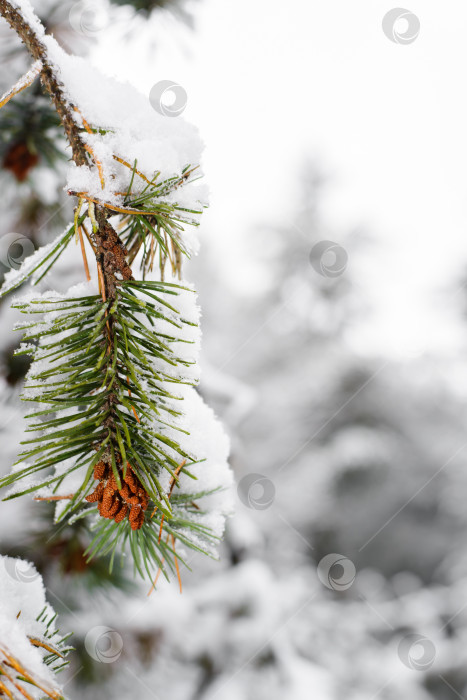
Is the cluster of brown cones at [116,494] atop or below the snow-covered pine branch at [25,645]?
atop

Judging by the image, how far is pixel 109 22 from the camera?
38.0 inches

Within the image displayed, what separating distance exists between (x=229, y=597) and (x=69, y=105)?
75.2 inches

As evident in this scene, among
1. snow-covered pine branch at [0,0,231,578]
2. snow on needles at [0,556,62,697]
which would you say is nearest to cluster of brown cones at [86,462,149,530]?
snow-covered pine branch at [0,0,231,578]

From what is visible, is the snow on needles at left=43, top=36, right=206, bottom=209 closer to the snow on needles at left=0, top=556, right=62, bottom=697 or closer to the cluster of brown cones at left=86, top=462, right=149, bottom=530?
the cluster of brown cones at left=86, top=462, right=149, bottom=530

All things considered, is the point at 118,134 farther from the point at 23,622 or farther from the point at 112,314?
the point at 23,622

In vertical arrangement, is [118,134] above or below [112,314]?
above

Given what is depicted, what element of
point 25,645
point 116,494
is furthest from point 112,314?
point 25,645

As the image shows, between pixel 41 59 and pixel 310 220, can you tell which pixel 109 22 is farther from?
pixel 310 220

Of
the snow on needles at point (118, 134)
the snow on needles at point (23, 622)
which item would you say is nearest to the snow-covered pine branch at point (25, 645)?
the snow on needles at point (23, 622)

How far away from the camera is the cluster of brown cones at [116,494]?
0.36 m

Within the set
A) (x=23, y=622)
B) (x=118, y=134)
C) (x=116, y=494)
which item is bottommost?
(x=23, y=622)

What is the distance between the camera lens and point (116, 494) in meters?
0.36

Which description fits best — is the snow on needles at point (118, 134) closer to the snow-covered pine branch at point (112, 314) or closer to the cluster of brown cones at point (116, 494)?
the snow-covered pine branch at point (112, 314)

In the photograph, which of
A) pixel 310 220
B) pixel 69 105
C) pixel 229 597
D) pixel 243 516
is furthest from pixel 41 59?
pixel 310 220
